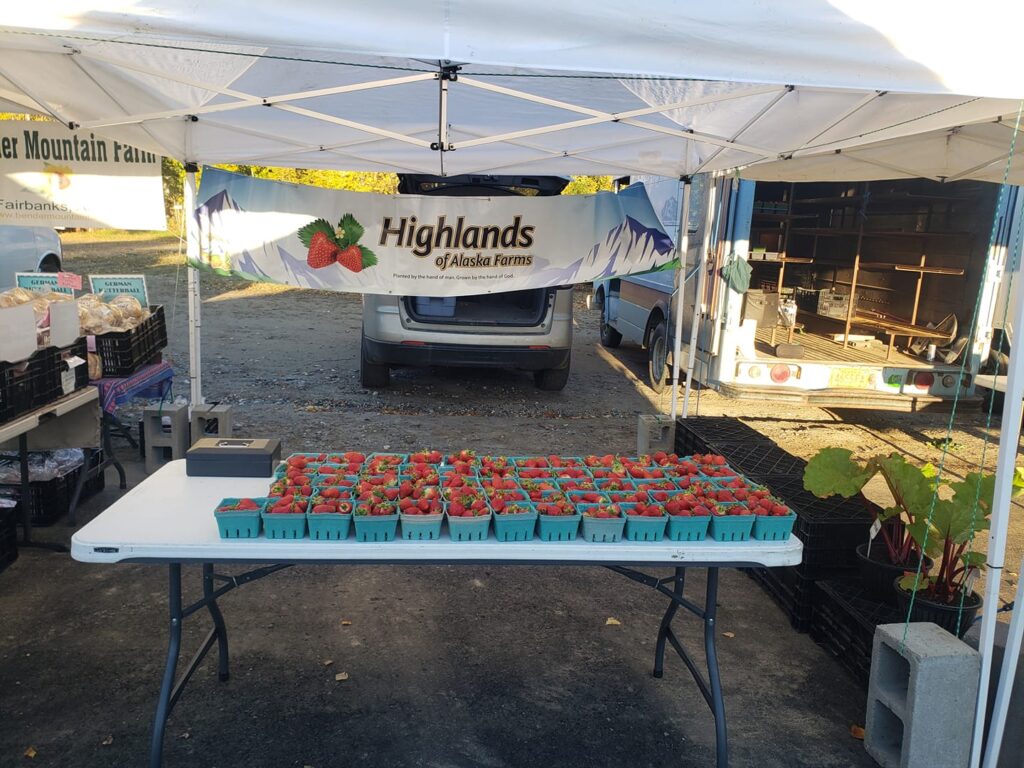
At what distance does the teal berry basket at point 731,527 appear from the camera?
9.99ft

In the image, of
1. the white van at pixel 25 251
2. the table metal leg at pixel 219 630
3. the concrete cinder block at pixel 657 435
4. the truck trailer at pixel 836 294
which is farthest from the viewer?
the white van at pixel 25 251

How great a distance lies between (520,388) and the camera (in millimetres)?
9641

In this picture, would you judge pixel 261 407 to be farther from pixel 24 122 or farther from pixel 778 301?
pixel 778 301

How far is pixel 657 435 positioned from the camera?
6562 mm

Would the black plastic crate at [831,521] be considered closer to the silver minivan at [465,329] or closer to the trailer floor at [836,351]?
the trailer floor at [836,351]

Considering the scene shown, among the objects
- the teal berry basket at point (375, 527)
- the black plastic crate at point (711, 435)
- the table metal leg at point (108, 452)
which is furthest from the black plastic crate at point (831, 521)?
the table metal leg at point (108, 452)

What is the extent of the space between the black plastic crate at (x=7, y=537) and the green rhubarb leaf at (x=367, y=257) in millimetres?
2993

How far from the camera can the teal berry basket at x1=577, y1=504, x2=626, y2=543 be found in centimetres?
298

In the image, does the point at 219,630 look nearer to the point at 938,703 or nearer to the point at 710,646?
the point at 710,646

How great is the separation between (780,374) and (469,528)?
5.38 meters

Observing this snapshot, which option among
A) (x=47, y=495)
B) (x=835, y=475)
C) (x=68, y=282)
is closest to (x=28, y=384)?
(x=47, y=495)

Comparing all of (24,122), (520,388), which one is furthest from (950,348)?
(24,122)

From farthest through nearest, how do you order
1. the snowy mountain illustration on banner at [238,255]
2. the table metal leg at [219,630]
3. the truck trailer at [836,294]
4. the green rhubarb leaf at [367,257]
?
the truck trailer at [836,294] < the green rhubarb leaf at [367,257] < the snowy mountain illustration on banner at [238,255] < the table metal leg at [219,630]

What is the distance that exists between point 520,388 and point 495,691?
6118 millimetres
